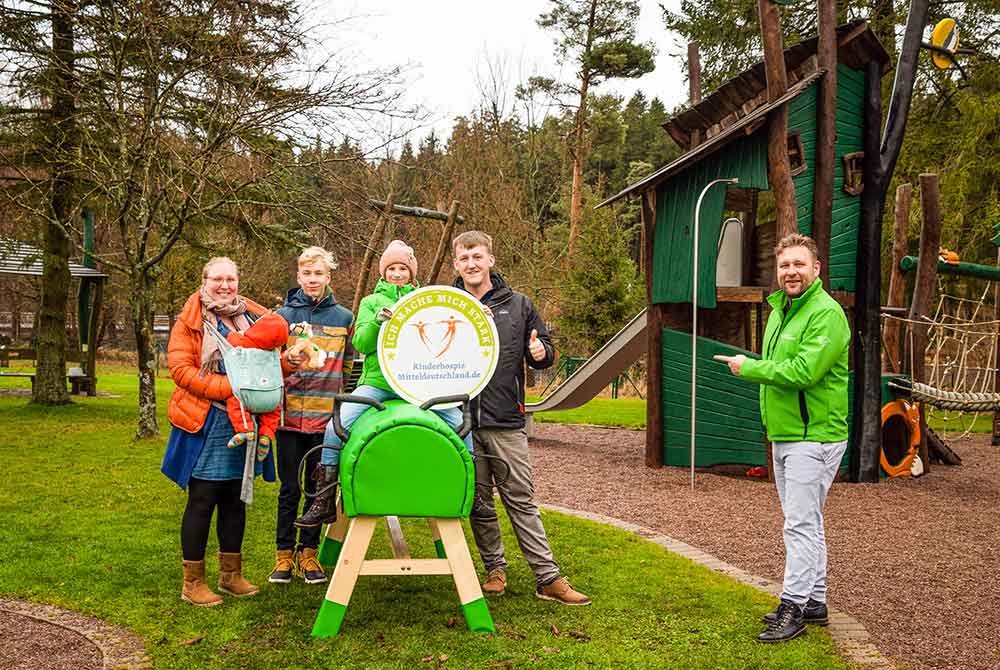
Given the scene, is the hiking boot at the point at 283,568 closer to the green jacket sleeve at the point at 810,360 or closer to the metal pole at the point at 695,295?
the green jacket sleeve at the point at 810,360

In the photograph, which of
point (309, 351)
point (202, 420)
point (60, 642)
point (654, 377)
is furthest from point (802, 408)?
point (654, 377)

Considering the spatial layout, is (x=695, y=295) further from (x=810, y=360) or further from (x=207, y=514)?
(x=207, y=514)

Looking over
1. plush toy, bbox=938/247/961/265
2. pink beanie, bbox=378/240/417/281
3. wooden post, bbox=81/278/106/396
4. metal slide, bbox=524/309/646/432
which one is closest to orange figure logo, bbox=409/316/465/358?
pink beanie, bbox=378/240/417/281

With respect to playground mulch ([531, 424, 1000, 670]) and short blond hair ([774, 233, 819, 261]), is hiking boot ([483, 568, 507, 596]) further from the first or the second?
short blond hair ([774, 233, 819, 261])

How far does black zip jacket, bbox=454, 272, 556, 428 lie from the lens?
498cm

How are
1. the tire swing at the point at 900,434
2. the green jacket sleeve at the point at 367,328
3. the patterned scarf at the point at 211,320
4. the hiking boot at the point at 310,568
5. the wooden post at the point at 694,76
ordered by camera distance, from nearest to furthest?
the green jacket sleeve at the point at 367,328 < the patterned scarf at the point at 211,320 < the hiking boot at the point at 310,568 < the tire swing at the point at 900,434 < the wooden post at the point at 694,76

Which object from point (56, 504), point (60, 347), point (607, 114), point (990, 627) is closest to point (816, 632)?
point (990, 627)

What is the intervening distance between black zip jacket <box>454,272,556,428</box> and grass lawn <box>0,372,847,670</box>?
0.98 metres

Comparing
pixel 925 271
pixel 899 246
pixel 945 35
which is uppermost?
pixel 945 35

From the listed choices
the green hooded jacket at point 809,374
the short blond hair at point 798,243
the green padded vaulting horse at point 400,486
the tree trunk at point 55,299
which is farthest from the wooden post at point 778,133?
the tree trunk at point 55,299

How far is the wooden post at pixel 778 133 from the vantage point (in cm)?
979

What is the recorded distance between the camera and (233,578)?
5.10m

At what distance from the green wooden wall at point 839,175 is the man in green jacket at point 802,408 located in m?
5.84

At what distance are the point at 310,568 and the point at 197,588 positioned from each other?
2.19 feet
